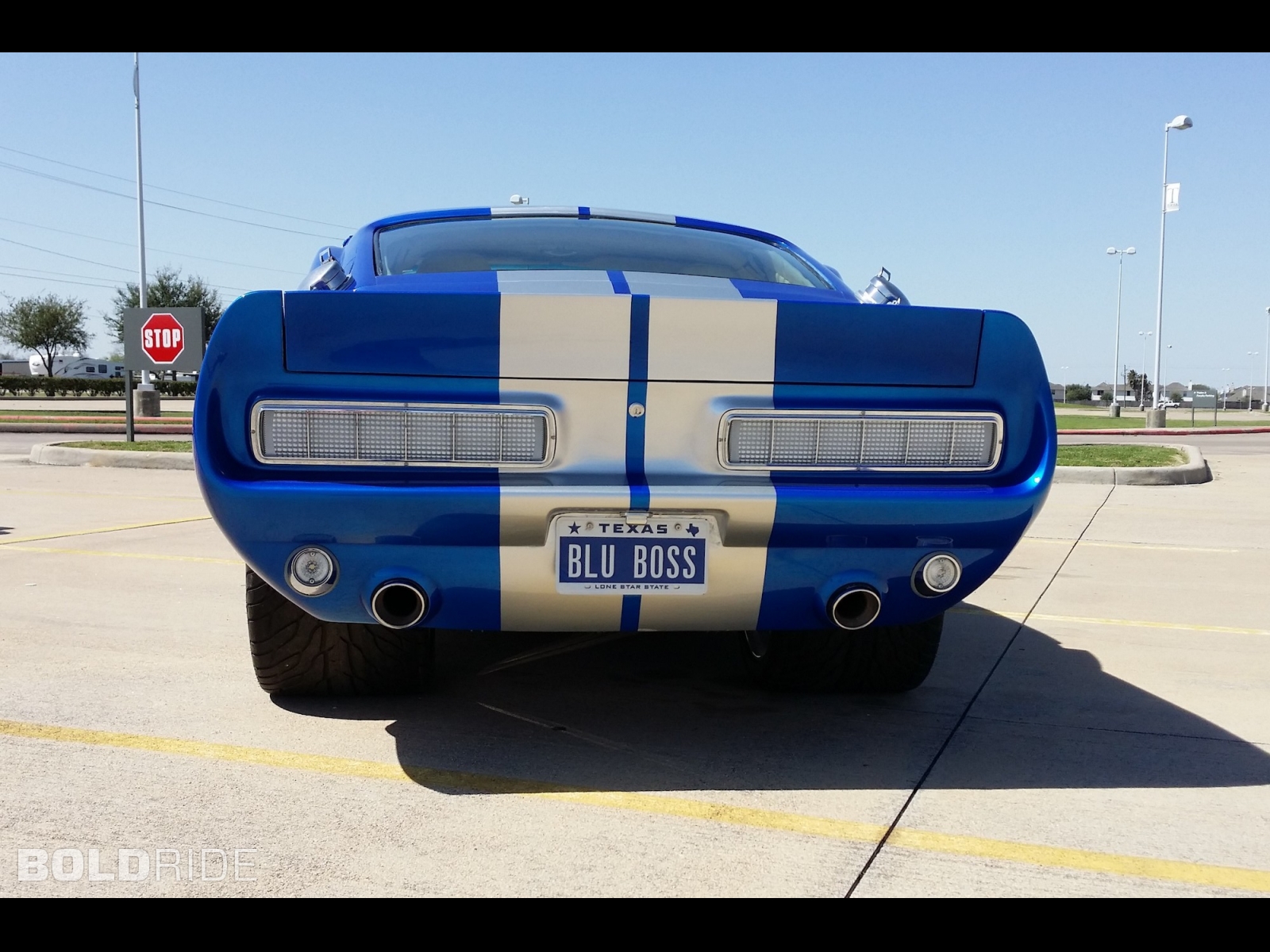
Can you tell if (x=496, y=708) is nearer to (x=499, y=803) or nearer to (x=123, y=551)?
(x=499, y=803)

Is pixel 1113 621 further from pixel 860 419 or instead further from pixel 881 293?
pixel 860 419

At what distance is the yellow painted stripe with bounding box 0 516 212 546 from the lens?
21.7 ft

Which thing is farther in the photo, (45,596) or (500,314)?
(45,596)

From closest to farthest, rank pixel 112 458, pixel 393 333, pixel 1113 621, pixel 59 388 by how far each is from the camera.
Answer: pixel 393 333 < pixel 1113 621 < pixel 112 458 < pixel 59 388

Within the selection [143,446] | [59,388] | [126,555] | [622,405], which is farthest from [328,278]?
[59,388]

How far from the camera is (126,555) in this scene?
615 cm

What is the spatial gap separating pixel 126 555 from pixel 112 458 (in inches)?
287

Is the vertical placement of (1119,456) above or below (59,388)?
below

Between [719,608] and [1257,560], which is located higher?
[719,608]

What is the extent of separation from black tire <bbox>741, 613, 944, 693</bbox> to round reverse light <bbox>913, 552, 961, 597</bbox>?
1.85 feet

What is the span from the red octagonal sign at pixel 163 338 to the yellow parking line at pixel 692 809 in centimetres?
1279

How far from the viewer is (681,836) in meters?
2.40

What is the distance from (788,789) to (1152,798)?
0.88m
